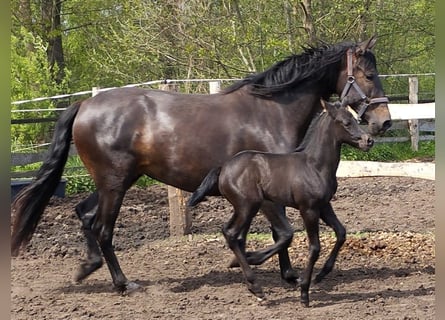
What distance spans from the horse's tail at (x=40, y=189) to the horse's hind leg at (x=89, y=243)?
360 mm

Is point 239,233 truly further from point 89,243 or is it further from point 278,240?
point 89,243

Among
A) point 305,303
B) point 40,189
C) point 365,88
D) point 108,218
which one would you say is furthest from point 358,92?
point 40,189

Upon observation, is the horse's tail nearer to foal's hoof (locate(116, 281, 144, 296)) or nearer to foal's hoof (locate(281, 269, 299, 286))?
foal's hoof (locate(116, 281, 144, 296))

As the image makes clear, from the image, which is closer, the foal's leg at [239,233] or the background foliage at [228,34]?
the foal's leg at [239,233]

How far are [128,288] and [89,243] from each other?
0.64 meters

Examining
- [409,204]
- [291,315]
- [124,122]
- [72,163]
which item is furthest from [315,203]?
[72,163]

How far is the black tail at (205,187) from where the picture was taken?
508 cm

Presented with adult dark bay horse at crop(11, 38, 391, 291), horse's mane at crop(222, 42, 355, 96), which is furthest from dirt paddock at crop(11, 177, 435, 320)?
horse's mane at crop(222, 42, 355, 96)

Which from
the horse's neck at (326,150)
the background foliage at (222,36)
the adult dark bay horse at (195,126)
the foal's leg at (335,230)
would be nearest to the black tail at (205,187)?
the adult dark bay horse at (195,126)

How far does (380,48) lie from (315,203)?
12369mm

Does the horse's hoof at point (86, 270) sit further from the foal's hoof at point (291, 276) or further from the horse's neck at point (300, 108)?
the horse's neck at point (300, 108)

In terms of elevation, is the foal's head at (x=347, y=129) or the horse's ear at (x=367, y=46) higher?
the horse's ear at (x=367, y=46)

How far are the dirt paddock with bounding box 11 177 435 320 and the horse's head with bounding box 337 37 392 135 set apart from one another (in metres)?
1.33

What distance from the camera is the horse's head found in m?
5.43
